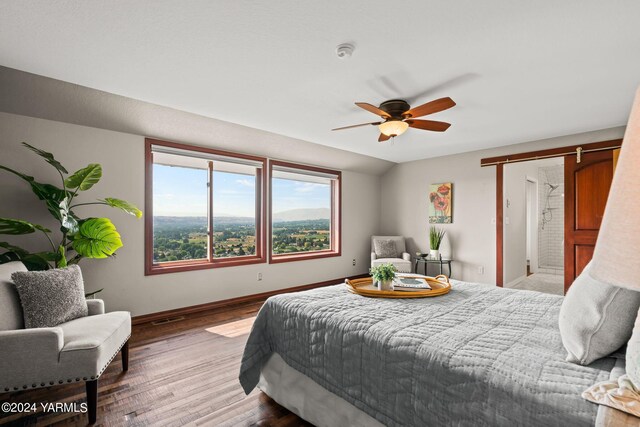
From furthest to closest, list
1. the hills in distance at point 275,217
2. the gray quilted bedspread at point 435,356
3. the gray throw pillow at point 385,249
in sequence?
the gray throw pillow at point 385,249 < the hills in distance at point 275,217 < the gray quilted bedspread at point 435,356

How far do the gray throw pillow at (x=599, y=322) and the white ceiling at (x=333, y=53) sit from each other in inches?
60.4

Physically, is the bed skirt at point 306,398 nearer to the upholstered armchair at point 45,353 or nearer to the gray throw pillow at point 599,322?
the gray throw pillow at point 599,322

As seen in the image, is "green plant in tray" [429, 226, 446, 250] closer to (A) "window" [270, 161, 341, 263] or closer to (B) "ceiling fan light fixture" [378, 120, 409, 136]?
(A) "window" [270, 161, 341, 263]

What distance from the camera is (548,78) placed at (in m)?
2.57

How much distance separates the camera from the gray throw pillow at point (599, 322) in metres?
1.11

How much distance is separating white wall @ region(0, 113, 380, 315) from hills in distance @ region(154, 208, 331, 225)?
42 cm

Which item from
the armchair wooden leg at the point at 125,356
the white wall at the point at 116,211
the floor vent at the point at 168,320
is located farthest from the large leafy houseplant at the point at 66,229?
the floor vent at the point at 168,320

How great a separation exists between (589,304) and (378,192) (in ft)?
17.9

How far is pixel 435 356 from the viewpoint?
1285mm

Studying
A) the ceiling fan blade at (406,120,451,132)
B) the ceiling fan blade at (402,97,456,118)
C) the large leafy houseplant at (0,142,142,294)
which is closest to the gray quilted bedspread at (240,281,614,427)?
the ceiling fan blade at (402,97,456,118)

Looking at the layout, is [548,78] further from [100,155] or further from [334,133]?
[100,155]

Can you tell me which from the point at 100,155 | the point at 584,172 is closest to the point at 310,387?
the point at 100,155

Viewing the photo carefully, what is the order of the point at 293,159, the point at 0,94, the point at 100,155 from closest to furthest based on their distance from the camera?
the point at 0,94 < the point at 100,155 < the point at 293,159

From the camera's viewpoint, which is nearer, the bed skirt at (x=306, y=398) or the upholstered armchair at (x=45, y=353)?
the bed skirt at (x=306, y=398)
